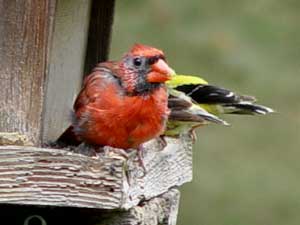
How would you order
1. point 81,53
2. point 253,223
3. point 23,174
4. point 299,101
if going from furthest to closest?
point 299,101 < point 253,223 < point 81,53 < point 23,174

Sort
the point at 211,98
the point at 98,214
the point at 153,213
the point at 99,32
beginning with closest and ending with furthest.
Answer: the point at 98,214 → the point at 153,213 → the point at 99,32 → the point at 211,98

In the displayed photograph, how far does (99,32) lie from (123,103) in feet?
1.86

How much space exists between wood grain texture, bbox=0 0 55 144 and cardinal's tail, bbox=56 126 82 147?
267mm

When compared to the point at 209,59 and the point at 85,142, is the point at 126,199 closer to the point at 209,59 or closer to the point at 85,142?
the point at 85,142

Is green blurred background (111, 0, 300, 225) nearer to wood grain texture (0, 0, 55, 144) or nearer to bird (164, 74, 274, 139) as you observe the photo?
bird (164, 74, 274, 139)

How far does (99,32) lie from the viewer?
235 inches

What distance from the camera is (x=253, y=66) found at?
1180cm

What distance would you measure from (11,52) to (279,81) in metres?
6.72

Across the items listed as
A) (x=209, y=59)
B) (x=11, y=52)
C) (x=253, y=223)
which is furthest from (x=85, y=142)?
(x=209, y=59)

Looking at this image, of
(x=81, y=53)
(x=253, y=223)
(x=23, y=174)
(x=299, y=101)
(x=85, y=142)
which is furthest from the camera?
(x=299, y=101)

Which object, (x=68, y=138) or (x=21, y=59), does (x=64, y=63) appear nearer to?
(x=68, y=138)

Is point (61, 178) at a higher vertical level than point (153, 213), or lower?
higher

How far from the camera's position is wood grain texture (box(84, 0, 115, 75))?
19.5 ft

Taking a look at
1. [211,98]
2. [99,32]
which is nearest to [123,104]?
[99,32]
